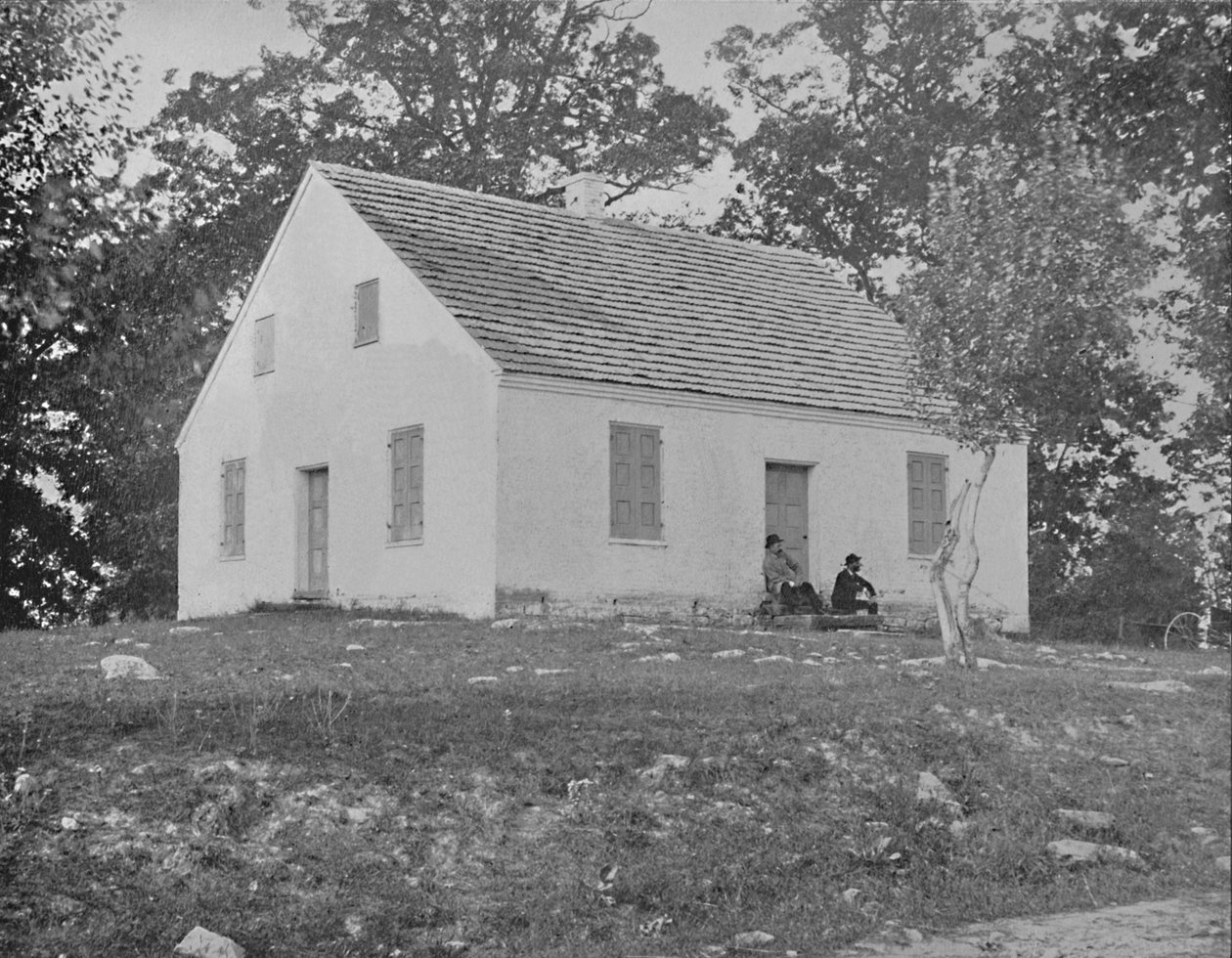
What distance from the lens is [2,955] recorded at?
6645 mm

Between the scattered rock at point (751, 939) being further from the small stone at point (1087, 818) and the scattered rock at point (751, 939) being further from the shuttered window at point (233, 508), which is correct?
the shuttered window at point (233, 508)

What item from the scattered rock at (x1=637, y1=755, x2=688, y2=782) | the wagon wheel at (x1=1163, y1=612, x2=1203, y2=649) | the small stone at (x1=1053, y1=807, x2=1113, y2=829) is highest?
the wagon wheel at (x1=1163, y1=612, x2=1203, y2=649)

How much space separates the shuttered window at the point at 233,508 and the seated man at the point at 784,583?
7.53 m

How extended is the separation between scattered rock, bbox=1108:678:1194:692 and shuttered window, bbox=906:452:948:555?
8.44m

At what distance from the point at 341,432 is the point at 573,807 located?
40.1 feet

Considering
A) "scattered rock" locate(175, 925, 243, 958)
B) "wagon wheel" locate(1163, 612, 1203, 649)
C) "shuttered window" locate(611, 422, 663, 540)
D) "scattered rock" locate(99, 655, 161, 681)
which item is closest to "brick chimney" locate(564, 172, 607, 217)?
"shuttered window" locate(611, 422, 663, 540)

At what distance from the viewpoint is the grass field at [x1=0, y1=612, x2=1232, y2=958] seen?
23.3ft

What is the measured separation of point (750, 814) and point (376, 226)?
498 inches

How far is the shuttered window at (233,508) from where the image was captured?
21.7m

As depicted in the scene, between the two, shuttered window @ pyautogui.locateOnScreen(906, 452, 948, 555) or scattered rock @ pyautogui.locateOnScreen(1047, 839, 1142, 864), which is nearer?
scattered rock @ pyautogui.locateOnScreen(1047, 839, 1142, 864)

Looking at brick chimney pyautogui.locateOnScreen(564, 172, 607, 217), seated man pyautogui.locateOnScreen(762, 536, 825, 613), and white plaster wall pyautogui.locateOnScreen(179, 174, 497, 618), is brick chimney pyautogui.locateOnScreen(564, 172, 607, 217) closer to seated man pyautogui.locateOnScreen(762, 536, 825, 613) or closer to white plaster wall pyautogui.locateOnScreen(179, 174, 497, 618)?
white plaster wall pyautogui.locateOnScreen(179, 174, 497, 618)

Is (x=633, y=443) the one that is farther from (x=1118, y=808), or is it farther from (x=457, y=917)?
(x=457, y=917)

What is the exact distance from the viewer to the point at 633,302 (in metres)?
20.1

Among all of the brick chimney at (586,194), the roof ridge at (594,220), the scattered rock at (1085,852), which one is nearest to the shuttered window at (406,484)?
the roof ridge at (594,220)
